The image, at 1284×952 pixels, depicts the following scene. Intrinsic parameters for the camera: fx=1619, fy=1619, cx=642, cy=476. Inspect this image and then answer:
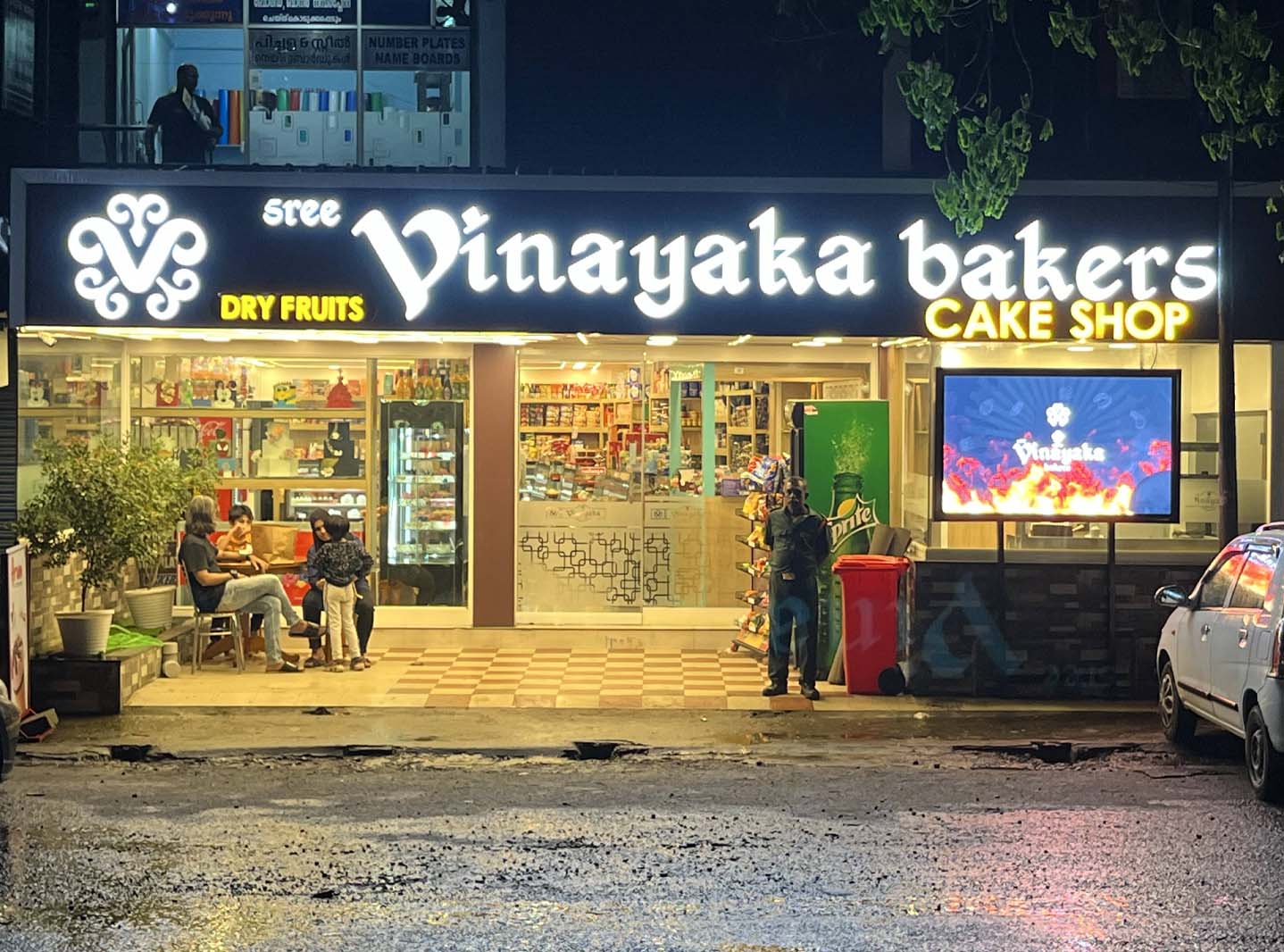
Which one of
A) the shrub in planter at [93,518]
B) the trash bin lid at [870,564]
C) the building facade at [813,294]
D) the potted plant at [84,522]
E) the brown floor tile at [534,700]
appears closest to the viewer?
the shrub in planter at [93,518]

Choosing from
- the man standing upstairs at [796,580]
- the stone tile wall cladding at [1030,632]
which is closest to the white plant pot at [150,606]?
the man standing upstairs at [796,580]

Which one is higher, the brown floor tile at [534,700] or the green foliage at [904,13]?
the green foliage at [904,13]

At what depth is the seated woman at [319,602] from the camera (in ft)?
47.0

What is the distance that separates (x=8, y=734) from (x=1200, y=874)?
654 cm

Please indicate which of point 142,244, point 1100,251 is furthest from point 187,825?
point 1100,251

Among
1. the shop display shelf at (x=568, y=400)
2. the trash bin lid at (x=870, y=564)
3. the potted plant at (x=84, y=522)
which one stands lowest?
the trash bin lid at (x=870, y=564)

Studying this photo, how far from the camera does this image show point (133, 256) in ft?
45.5

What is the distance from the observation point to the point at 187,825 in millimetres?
8711

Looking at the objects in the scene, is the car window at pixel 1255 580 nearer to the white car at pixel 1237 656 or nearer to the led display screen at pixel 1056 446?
the white car at pixel 1237 656

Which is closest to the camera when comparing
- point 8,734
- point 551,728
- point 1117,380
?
point 8,734

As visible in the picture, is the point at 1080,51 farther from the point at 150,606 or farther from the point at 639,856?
the point at 150,606

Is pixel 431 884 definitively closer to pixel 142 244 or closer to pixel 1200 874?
pixel 1200 874

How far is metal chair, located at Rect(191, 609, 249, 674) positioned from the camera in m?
14.3

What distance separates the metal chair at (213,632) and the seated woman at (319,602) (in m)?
0.58
